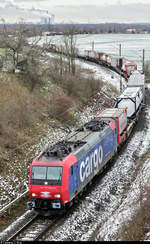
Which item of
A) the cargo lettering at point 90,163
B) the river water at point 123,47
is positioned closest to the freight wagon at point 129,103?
the cargo lettering at point 90,163

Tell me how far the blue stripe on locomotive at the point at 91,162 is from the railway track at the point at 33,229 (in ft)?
6.10

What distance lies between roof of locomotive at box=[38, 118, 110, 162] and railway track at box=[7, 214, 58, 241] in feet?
10.1

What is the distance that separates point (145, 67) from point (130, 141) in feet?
166

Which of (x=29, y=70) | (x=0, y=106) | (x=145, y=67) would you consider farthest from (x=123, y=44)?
(x=0, y=106)

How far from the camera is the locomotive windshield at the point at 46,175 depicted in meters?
18.1

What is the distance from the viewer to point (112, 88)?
187ft

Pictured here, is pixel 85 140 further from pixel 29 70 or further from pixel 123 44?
pixel 123 44

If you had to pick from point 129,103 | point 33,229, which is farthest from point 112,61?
point 33,229

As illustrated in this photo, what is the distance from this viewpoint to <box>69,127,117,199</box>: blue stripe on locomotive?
62.6 feet

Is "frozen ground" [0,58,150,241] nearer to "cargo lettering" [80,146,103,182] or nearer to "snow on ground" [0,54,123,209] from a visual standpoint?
"snow on ground" [0,54,123,209]

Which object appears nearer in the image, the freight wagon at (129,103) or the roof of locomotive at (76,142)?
the roof of locomotive at (76,142)

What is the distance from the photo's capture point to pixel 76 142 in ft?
69.8

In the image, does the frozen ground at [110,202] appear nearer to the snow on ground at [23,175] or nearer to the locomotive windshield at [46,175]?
the snow on ground at [23,175]

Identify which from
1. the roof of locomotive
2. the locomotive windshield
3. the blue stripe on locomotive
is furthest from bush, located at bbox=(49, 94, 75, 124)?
the locomotive windshield
